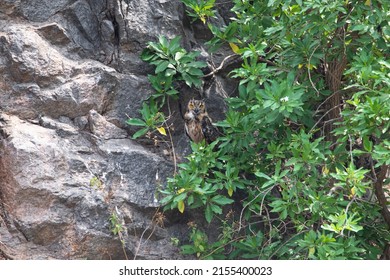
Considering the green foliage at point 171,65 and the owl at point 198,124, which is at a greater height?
the green foliage at point 171,65

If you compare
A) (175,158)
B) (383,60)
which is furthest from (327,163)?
(175,158)

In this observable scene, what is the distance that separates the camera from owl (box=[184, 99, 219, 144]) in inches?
211

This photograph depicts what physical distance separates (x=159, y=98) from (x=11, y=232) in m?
1.40

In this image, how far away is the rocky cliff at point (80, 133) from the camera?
16.4ft

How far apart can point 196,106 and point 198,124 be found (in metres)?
0.14

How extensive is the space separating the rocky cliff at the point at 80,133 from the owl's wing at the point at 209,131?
183 millimetres

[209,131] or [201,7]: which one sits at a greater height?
[201,7]

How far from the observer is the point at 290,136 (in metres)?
4.91

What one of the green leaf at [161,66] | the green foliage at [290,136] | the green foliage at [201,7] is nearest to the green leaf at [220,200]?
the green foliage at [290,136]

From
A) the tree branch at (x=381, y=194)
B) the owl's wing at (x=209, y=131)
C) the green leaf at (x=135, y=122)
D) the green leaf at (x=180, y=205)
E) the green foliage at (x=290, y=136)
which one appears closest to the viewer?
the green foliage at (x=290, y=136)

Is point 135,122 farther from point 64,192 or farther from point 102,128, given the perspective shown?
point 64,192

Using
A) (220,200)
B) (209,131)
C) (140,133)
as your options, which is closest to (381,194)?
(220,200)

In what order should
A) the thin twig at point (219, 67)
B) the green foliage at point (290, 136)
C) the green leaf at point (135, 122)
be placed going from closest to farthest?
1. the green foliage at point (290, 136)
2. the green leaf at point (135, 122)
3. the thin twig at point (219, 67)

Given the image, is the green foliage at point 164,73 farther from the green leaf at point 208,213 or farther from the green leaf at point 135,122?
the green leaf at point 208,213
